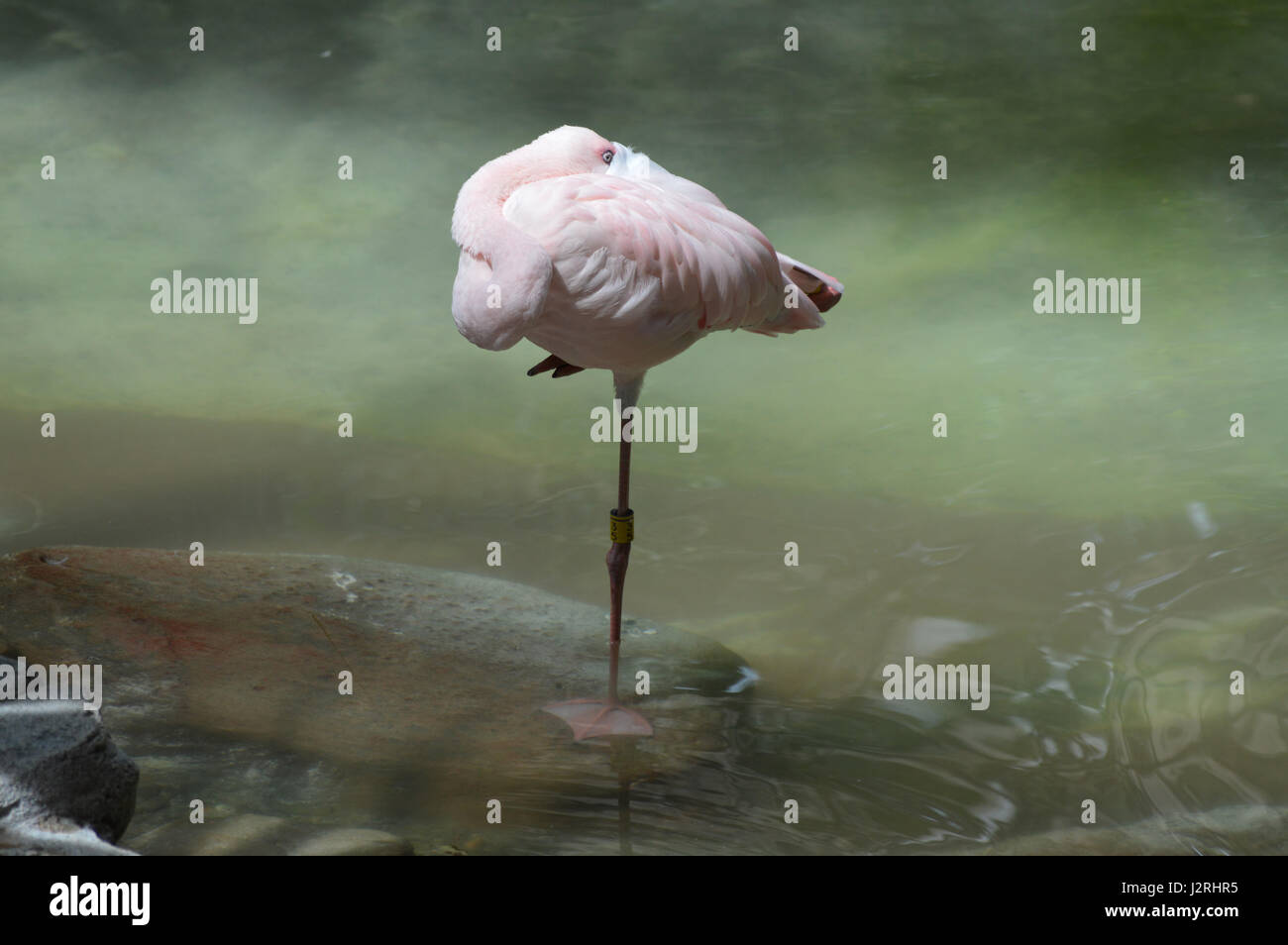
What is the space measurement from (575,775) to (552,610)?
0.90 m

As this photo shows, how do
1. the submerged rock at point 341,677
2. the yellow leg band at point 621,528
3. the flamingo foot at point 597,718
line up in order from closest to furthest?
1. the submerged rock at point 341,677
2. the flamingo foot at point 597,718
3. the yellow leg band at point 621,528

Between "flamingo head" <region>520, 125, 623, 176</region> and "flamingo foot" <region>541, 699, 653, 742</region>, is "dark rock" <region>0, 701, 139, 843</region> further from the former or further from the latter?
"flamingo head" <region>520, 125, 623, 176</region>

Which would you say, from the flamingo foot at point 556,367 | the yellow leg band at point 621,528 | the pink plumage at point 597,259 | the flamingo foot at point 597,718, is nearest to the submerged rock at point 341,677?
the flamingo foot at point 597,718

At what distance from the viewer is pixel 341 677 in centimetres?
359

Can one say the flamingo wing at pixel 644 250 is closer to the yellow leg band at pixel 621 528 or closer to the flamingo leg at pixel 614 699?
the flamingo leg at pixel 614 699

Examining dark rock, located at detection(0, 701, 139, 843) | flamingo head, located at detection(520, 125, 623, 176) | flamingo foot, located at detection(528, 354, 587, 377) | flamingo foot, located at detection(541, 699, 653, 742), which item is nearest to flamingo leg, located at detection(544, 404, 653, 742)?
flamingo foot, located at detection(541, 699, 653, 742)

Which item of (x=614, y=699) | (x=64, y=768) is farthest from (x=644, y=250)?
(x=64, y=768)

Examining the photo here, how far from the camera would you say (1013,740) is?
11.3 ft

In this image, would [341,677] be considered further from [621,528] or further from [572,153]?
[572,153]

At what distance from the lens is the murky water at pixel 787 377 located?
3469 mm

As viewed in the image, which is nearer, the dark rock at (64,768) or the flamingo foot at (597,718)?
the dark rock at (64,768)

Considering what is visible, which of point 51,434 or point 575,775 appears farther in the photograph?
point 51,434
